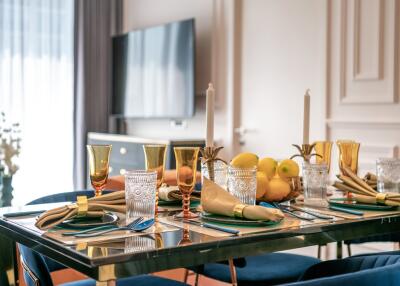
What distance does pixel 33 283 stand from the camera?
158 centimetres

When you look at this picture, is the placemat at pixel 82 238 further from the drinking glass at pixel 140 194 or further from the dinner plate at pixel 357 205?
the dinner plate at pixel 357 205

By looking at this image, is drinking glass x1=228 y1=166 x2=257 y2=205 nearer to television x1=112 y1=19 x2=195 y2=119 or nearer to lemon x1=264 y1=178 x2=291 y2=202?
lemon x1=264 y1=178 x2=291 y2=202

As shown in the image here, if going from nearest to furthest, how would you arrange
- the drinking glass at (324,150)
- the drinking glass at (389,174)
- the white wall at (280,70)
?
the drinking glass at (389,174), the drinking glass at (324,150), the white wall at (280,70)

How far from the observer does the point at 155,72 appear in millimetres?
5254

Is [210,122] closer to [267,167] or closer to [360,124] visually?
[267,167]

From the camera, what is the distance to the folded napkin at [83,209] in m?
1.40

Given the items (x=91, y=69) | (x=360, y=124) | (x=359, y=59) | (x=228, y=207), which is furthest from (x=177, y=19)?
(x=228, y=207)

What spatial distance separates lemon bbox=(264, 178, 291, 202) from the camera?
1742 millimetres

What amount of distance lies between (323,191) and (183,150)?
48 cm

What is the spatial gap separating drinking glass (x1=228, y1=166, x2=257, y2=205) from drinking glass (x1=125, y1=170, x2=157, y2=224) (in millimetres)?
244

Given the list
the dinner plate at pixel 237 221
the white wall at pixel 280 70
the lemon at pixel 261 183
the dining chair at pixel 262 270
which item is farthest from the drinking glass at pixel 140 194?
the white wall at pixel 280 70

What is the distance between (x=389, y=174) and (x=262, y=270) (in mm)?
562

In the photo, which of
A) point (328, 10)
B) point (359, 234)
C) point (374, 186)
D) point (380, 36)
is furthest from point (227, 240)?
point (328, 10)

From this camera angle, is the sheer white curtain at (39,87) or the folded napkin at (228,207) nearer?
the folded napkin at (228,207)
